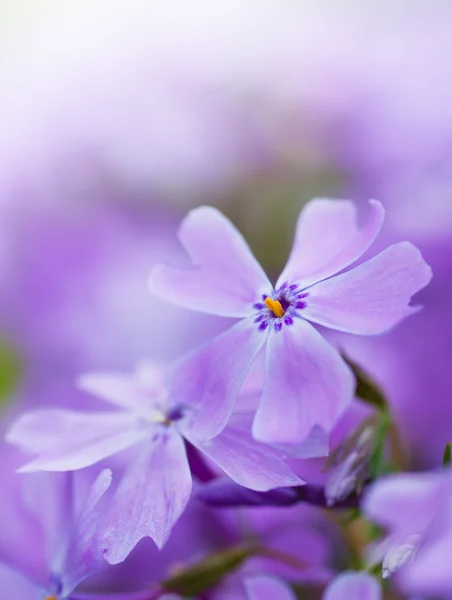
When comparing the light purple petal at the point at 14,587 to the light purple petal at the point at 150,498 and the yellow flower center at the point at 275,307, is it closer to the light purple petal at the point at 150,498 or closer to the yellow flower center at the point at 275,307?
the light purple petal at the point at 150,498

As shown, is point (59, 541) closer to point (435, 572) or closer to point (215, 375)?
point (215, 375)

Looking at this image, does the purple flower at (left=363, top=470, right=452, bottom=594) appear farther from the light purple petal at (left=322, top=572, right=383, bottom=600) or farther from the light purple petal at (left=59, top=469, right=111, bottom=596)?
the light purple petal at (left=59, top=469, right=111, bottom=596)

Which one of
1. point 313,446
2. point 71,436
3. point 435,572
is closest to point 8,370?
point 71,436

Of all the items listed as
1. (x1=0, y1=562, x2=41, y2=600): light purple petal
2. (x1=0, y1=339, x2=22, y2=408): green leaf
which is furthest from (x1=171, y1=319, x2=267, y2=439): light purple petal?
(x1=0, y1=339, x2=22, y2=408): green leaf

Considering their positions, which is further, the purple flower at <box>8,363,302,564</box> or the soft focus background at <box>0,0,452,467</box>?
the soft focus background at <box>0,0,452,467</box>

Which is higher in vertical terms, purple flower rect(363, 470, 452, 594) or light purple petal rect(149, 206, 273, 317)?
light purple petal rect(149, 206, 273, 317)

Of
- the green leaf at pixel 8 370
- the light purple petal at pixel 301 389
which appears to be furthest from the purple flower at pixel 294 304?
the green leaf at pixel 8 370

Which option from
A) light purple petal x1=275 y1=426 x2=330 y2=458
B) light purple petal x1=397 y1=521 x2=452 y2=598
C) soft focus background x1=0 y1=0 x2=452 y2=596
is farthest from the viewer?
soft focus background x1=0 y1=0 x2=452 y2=596
